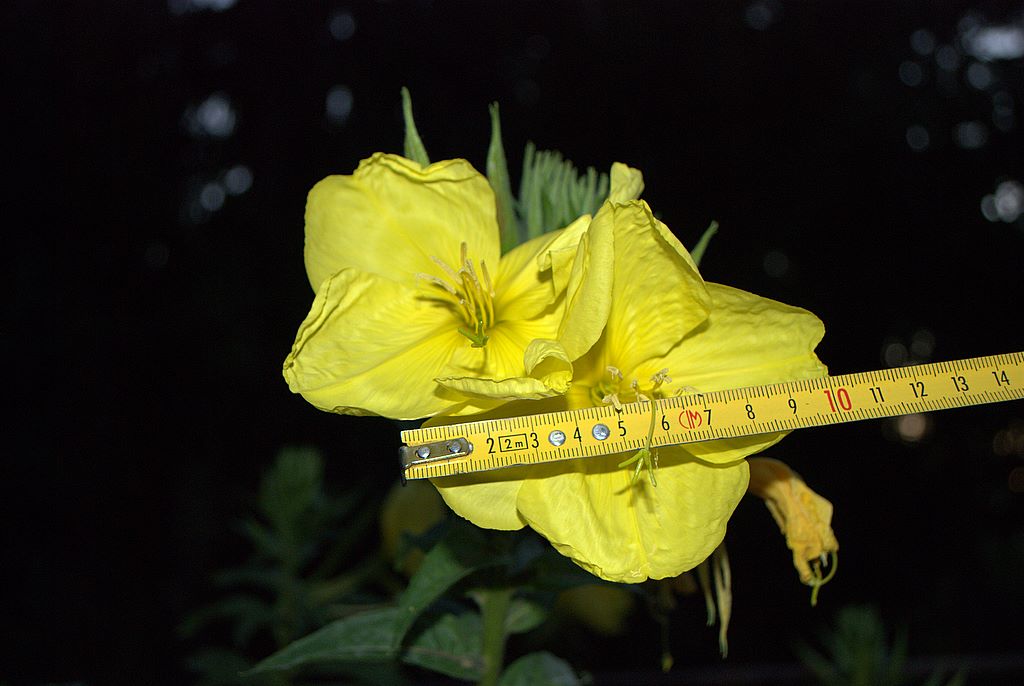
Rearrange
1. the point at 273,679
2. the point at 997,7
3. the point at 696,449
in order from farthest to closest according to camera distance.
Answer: the point at 997,7 → the point at 273,679 → the point at 696,449

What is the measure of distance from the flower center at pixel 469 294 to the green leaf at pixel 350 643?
1.26 feet

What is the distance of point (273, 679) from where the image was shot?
5.14 ft

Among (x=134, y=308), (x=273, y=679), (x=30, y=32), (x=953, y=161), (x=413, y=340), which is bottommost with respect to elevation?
(x=273, y=679)

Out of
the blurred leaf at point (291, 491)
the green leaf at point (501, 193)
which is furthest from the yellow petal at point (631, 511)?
the blurred leaf at point (291, 491)

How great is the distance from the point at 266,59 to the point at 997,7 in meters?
3.33

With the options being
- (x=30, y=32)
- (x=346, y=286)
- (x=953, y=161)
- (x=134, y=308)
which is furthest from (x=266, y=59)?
(x=953, y=161)

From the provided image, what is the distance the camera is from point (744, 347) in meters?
0.95

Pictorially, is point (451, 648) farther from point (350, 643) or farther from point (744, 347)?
point (744, 347)

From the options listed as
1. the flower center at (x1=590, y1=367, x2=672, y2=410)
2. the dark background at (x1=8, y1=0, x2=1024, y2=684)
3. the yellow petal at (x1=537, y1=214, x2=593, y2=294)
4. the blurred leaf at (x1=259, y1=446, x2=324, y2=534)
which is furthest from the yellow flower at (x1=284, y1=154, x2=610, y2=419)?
the dark background at (x1=8, y1=0, x2=1024, y2=684)

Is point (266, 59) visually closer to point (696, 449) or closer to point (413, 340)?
point (413, 340)

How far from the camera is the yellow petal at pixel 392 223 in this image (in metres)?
0.97

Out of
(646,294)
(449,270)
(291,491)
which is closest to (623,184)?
(646,294)

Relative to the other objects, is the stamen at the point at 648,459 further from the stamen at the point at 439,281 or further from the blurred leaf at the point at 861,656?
the blurred leaf at the point at 861,656

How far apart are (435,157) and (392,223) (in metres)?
2.05
